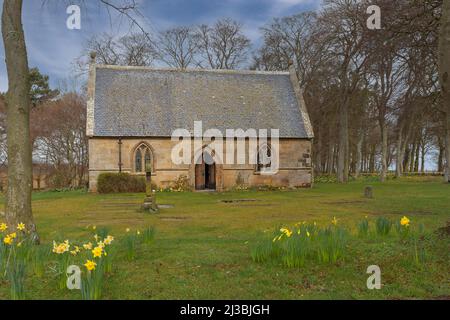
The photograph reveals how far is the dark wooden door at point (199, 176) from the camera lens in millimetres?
28516

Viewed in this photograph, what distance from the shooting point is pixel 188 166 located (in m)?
27.5

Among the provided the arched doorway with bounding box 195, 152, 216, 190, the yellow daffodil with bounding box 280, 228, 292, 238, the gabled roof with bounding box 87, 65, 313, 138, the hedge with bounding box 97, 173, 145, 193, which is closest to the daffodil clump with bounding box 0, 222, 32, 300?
the yellow daffodil with bounding box 280, 228, 292, 238

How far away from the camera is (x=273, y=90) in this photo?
31156mm

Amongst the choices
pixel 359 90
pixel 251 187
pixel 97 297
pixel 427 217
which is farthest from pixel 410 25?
pixel 359 90

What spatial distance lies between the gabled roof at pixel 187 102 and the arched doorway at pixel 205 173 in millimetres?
2390

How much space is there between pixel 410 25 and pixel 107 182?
65.3 ft

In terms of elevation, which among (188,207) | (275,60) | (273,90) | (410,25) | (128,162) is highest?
(275,60)

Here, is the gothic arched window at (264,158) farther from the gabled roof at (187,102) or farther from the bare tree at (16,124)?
the bare tree at (16,124)

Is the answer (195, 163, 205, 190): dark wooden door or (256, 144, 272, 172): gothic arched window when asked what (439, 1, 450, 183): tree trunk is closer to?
(256, 144, 272, 172): gothic arched window

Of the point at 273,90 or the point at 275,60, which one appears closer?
the point at 273,90

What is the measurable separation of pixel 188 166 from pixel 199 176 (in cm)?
159

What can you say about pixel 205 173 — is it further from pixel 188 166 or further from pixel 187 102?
pixel 187 102

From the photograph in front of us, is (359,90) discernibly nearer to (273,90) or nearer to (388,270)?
(273,90)

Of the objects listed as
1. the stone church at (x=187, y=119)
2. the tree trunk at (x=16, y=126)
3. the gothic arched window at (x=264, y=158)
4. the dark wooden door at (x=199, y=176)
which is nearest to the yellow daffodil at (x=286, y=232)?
the tree trunk at (x=16, y=126)
